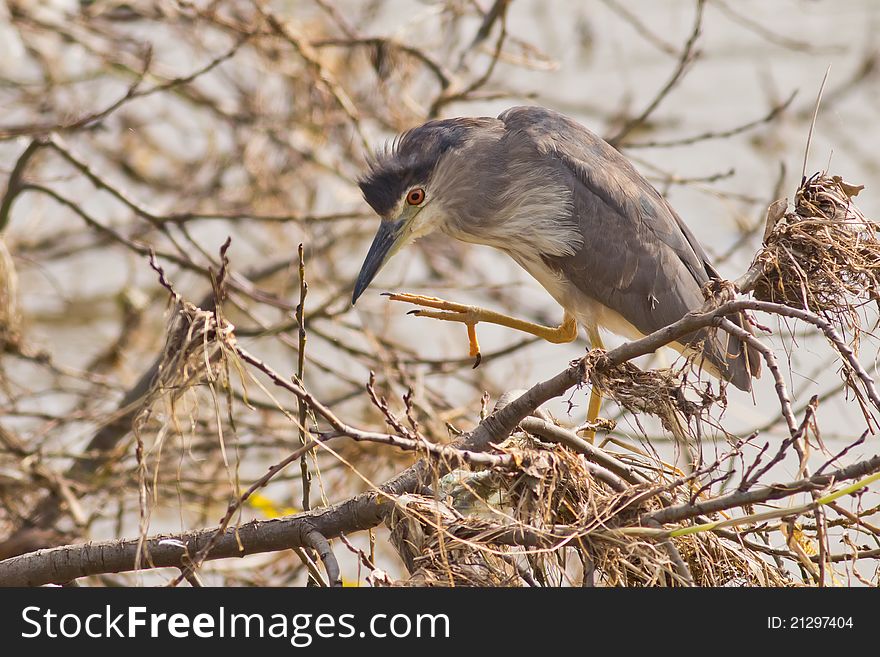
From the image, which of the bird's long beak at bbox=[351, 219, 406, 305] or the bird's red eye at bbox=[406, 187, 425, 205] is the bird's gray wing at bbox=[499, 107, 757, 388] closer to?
the bird's red eye at bbox=[406, 187, 425, 205]

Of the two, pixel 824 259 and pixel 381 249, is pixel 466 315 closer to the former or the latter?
pixel 381 249

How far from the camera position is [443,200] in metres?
3.87

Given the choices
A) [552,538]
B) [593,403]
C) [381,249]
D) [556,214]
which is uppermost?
[556,214]

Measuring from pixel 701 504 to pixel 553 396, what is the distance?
1.60ft

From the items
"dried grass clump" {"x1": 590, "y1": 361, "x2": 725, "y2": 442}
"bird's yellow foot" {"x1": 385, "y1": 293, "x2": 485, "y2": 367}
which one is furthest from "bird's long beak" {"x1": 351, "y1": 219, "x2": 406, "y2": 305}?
"dried grass clump" {"x1": 590, "y1": 361, "x2": 725, "y2": 442}

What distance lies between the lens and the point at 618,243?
3881 mm

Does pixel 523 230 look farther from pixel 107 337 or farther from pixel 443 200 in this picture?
pixel 107 337

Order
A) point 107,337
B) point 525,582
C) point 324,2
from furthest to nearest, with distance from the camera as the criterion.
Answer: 1. point 107,337
2. point 324,2
3. point 525,582

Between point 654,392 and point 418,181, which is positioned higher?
point 418,181

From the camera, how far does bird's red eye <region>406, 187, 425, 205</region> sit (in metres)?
3.77

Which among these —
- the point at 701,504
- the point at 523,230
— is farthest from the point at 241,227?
the point at 701,504

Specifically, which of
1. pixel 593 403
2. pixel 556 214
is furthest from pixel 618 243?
pixel 593 403

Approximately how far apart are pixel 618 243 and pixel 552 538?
6.42ft

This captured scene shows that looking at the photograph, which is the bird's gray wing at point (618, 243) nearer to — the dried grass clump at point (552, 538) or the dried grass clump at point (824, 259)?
the dried grass clump at point (824, 259)
